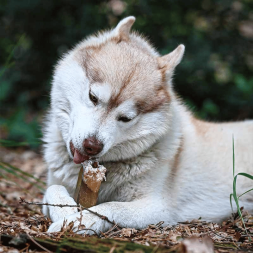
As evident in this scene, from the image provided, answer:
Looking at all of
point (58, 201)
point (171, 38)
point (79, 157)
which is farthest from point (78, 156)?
point (171, 38)

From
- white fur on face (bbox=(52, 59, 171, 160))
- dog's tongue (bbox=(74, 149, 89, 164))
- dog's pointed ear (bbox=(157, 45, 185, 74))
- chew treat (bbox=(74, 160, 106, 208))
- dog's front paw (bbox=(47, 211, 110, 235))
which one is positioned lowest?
dog's front paw (bbox=(47, 211, 110, 235))

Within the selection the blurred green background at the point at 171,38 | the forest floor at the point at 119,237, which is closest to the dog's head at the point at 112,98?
the forest floor at the point at 119,237

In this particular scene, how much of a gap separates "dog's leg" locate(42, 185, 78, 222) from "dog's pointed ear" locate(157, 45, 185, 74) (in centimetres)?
137

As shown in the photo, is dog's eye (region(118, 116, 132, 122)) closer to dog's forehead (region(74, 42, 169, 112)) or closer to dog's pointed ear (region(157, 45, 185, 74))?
dog's forehead (region(74, 42, 169, 112))

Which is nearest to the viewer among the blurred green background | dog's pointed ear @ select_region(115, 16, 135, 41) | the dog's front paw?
the dog's front paw

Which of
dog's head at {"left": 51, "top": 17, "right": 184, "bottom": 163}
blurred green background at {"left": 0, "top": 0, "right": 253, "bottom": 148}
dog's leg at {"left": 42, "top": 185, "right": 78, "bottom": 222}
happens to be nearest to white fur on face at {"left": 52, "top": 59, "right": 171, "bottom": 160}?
dog's head at {"left": 51, "top": 17, "right": 184, "bottom": 163}

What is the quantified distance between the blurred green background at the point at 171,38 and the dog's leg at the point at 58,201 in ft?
9.89

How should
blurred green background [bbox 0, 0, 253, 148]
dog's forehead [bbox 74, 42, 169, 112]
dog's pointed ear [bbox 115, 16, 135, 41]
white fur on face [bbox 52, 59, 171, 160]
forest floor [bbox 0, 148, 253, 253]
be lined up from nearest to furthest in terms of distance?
forest floor [bbox 0, 148, 253, 253]
white fur on face [bbox 52, 59, 171, 160]
dog's forehead [bbox 74, 42, 169, 112]
dog's pointed ear [bbox 115, 16, 135, 41]
blurred green background [bbox 0, 0, 253, 148]

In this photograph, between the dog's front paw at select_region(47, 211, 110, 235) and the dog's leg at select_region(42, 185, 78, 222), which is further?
the dog's leg at select_region(42, 185, 78, 222)

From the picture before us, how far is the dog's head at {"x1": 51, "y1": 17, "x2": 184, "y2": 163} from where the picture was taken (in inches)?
121

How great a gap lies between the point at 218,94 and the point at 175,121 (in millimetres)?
3720

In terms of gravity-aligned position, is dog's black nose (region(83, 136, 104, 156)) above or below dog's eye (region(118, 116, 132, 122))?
below

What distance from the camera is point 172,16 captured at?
6.92 metres

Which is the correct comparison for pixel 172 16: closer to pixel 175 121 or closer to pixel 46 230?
pixel 175 121
